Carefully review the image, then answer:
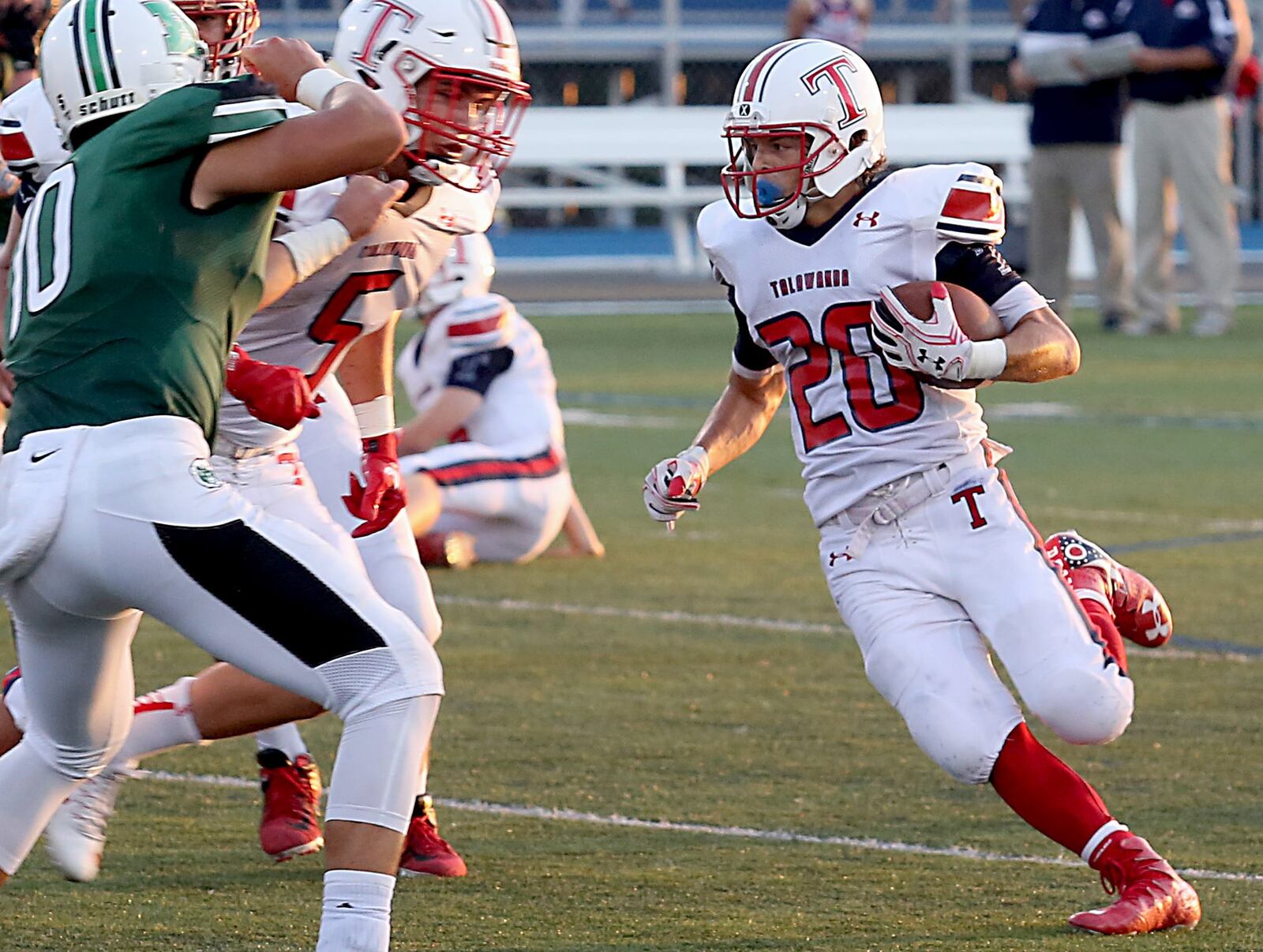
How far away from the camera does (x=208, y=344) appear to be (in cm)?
312

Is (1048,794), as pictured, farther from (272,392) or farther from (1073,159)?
(1073,159)

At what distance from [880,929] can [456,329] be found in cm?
412

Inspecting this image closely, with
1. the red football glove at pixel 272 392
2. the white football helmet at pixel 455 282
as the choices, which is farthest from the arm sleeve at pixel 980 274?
the white football helmet at pixel 455 282

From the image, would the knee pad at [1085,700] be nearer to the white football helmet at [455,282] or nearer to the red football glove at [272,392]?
the red football glove at [272,392]

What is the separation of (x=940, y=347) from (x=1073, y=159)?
415 inches

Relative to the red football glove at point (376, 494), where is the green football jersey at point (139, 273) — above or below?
above

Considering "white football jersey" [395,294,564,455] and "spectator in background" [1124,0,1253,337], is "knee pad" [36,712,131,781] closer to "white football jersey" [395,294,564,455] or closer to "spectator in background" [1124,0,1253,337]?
"white football jersey" [395,294,564,455]

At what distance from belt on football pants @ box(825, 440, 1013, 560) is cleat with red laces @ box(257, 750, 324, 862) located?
1102 mm

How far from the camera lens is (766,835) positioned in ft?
13.8

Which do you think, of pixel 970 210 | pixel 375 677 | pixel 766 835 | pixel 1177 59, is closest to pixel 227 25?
pixel 970 210

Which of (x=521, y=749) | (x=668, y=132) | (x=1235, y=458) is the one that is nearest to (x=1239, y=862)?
(x=521, y=749)

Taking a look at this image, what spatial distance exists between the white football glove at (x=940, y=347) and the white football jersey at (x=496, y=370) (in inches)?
147

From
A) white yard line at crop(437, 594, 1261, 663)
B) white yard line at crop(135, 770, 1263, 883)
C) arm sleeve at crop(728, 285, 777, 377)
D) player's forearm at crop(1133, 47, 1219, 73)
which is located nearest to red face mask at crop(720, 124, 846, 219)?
arm sleeve at crop(728, 285, 777, 377)

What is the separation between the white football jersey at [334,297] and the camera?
394 centimetres
